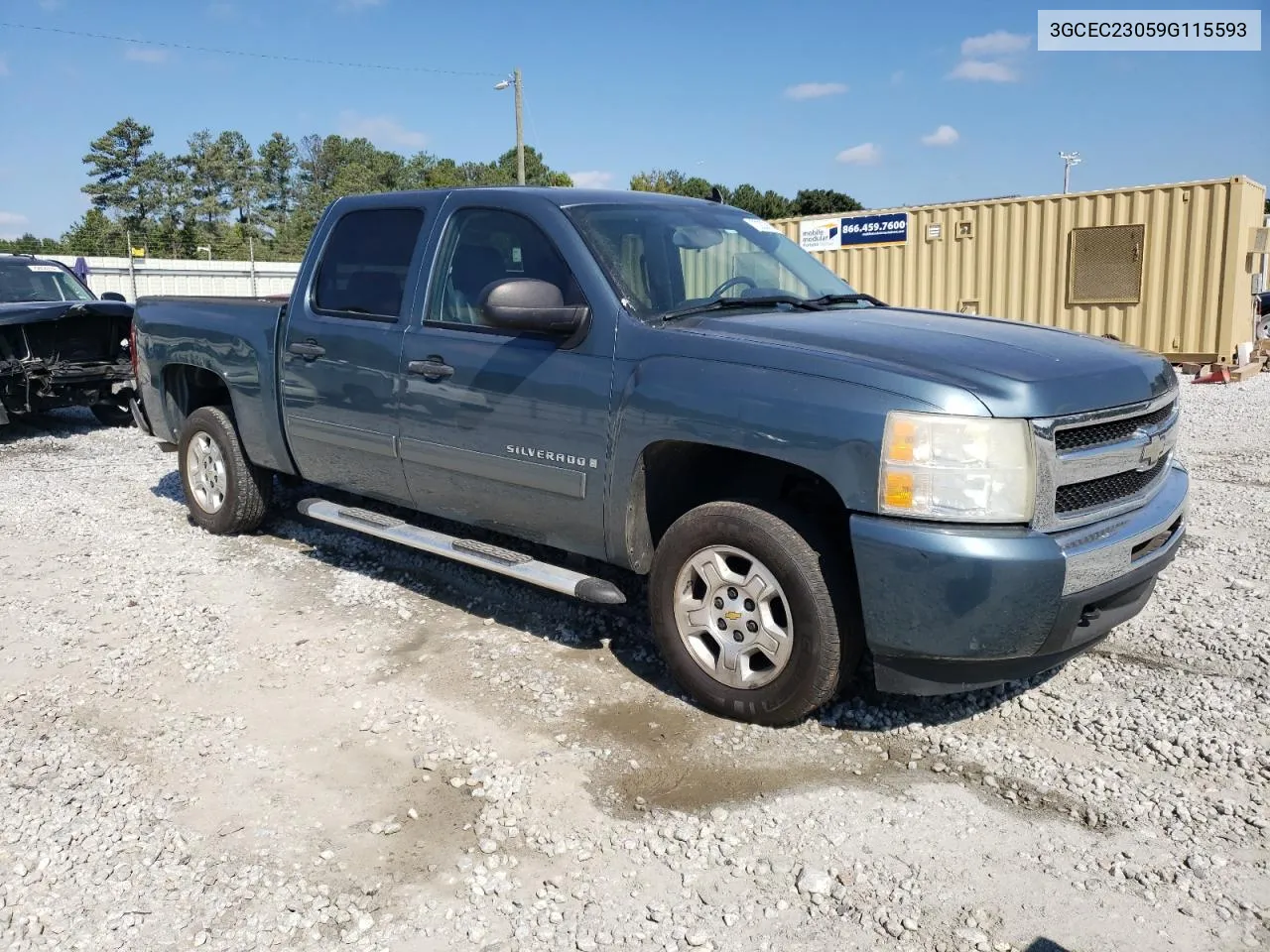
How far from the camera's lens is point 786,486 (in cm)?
389

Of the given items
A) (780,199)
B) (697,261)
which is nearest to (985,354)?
(697,261)

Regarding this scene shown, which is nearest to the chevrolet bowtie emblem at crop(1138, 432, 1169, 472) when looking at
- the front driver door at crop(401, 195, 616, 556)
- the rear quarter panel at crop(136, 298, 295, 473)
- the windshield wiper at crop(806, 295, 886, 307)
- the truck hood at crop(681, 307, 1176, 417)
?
the truck hood at crop(681, 307, 1176, 417)

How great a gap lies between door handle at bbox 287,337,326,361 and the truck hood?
2.16 m

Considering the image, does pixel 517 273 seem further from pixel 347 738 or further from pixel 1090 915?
pixel 1090 915

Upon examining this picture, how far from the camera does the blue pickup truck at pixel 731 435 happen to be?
3.18 m

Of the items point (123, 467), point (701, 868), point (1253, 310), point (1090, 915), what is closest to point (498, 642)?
point (701, 868)

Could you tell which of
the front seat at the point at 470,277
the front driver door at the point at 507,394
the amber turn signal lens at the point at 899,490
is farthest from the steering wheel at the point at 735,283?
the amber turn signal lens at the point at 899,490

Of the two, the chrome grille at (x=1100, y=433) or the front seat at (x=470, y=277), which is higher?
the front seat at (x=470, y=277)

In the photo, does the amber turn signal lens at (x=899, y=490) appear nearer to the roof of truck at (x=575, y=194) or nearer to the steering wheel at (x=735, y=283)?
the steering wheel at (x=735, y=283)

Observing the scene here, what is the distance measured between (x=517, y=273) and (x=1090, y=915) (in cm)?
314

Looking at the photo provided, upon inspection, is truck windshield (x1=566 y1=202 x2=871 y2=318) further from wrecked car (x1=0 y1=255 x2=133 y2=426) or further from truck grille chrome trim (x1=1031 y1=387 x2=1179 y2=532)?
wrecked car (x1=0 y1=255 x2=133 y2=426)

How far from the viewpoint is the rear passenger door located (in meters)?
4.87

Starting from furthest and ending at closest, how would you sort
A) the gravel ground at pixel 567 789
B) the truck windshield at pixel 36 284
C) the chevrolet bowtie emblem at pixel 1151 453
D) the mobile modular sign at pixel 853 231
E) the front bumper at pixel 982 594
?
the mobile modular sign at pixel 853 231
the truck windshield at pixel 36 284
the chevrolet bowtie emblem at pixel 1151 453
the front bumper at pixel 982 594
the gravel ground at pixel 567 789

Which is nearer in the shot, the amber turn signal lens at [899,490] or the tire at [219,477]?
the amber turn signal lens at [899,490]
